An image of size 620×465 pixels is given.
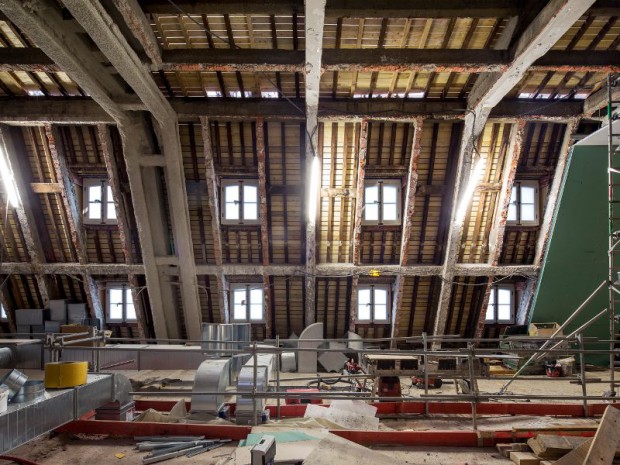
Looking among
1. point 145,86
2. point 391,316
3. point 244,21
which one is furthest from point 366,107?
point 391,316

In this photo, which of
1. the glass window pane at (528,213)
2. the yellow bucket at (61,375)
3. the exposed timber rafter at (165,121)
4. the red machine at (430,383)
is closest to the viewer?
the yellow bucket at (61,375)

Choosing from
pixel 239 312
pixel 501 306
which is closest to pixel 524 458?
pixel 501 306

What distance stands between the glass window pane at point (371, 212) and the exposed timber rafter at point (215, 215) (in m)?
3.50

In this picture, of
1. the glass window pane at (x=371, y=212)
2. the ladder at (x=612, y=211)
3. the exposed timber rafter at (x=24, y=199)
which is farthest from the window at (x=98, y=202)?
the ladder at (x=612, y=211)

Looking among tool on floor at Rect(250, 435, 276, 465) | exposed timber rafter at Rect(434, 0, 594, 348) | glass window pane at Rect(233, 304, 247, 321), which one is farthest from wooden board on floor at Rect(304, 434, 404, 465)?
glass window pane at Rect(233, 304, 247, 321)

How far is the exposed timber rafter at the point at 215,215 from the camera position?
9253 mm

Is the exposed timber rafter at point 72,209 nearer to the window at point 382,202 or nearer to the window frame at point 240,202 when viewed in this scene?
the window frame at point 240,202

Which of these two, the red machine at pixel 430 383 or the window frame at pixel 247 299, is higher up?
the window frame at pixel 247 299

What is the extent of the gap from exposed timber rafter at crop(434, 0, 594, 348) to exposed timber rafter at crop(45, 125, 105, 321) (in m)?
8.77

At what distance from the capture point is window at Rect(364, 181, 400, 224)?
412 inches

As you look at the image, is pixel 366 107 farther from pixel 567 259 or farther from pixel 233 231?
pixel 567 259

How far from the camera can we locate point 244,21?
23.9ft

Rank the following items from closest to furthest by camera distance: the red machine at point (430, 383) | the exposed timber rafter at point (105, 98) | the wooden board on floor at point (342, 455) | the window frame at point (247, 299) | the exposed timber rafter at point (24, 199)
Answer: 1. the wooden board on floor at point (342, 455)
2. the exposed timber rafter at point (105, 98)
3. the red machine at point (430, 383)
4. the exposed timber rafter at point (24, 199)
5. the window frame at point (247, 299)

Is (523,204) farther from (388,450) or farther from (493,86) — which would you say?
(388,450)
